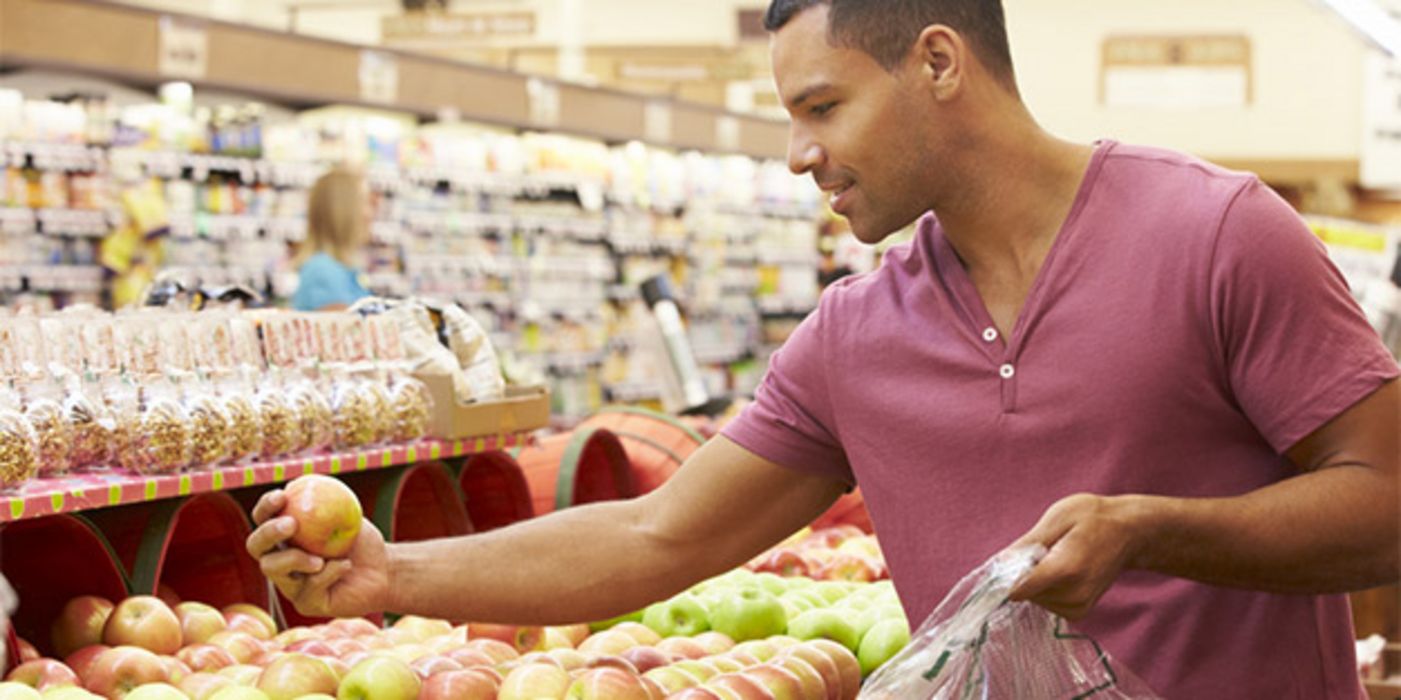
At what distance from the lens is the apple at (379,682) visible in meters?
2.13

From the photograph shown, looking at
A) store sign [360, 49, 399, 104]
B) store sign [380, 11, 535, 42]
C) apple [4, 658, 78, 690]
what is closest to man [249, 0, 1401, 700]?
apple [4, 658, 78, 690]

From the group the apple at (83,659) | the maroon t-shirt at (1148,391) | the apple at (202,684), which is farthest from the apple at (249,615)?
the maroon t-shirt at (1148,391)

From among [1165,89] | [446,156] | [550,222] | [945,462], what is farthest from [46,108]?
[1165,89]

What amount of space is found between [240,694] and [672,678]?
574mm

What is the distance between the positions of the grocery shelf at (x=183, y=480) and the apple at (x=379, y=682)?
62cm

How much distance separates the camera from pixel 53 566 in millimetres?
2674

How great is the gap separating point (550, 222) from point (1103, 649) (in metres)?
9.30

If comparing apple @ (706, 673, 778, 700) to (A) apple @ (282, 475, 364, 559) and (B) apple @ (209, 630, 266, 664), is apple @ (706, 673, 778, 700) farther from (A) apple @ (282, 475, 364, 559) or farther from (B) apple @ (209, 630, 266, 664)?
(B) apple @ (209, 630, 266, 664)

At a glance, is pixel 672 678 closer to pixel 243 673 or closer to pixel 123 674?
pixel 243 673

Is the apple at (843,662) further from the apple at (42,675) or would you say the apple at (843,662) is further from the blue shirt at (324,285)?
the blue shirt at (324,285)

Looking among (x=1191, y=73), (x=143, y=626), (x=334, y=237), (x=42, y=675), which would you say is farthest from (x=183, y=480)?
(x=1191, y=73)

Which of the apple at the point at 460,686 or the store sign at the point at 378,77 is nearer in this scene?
the apple at the point at 460,686

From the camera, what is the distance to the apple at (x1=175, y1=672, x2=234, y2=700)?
2236 millimetres

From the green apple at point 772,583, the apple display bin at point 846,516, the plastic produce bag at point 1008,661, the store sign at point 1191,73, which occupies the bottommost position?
the apple display bin at point 846,516
